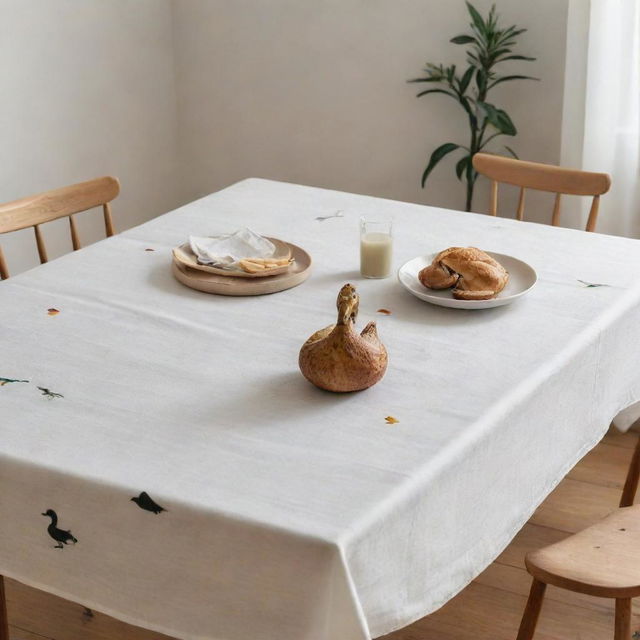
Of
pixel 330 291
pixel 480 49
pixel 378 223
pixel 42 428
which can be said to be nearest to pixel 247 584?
pixel 42 428

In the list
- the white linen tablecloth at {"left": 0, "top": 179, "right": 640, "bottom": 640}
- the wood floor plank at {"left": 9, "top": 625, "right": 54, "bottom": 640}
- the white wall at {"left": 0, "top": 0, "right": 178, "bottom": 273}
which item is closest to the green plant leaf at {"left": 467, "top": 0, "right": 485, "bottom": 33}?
the white wall at {"left": 0, "top": 0, "right": 178, "bottom": 273}

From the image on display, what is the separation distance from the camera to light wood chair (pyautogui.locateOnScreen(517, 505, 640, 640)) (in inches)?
53.7

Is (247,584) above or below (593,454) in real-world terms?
above

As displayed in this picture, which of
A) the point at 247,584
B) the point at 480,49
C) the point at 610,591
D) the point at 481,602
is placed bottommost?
the point at 481,602

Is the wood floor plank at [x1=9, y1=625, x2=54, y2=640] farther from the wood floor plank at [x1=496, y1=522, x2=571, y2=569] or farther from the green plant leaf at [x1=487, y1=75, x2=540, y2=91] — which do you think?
the green plant leaf at [x1=487, y1=75, x2=540, y2=91]

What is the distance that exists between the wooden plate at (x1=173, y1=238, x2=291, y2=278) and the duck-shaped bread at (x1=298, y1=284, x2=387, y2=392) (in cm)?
44

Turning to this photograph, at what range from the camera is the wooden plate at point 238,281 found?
1847 millimetres

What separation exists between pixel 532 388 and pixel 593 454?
1.38 meters

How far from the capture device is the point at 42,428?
4.46 feet

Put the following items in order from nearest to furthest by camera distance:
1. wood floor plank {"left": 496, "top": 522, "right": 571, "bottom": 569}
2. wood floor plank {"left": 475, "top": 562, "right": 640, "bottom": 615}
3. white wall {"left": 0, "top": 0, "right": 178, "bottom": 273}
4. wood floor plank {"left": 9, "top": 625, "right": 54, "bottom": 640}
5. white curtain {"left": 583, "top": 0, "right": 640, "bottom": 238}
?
wood floor plank {"left": 9, "top": 625, "right": 54, "bottom": 640}
wood floor plank {"left": 475, "top": 562, "right": 640, "bottom": 615}
wood floor plank {"left": 496, "top": 522, "right": 571, "bottom": 569}
white curtain {"left": 583, "top": 0, "right": 640, "bottom": 238}
white wall {"left": 0, "top": 0, "right": 178, "bottom": 273}

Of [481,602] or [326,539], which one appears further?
[481,602]

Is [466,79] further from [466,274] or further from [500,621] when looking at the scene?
[500,621]

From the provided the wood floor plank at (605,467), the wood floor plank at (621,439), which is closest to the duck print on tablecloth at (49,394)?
the wood floor plank at (605,467)

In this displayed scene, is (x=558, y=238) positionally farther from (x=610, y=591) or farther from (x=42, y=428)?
(x=42, y=428)
